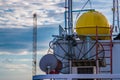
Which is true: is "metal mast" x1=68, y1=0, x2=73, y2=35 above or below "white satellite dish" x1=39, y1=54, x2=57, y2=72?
above

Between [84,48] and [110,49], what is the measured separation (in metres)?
1.27

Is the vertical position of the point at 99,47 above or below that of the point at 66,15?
below

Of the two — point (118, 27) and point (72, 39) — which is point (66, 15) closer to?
point (72, 39)

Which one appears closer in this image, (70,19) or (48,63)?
(48,63)

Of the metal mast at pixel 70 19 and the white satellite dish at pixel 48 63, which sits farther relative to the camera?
the metal mast at pixel 70 19

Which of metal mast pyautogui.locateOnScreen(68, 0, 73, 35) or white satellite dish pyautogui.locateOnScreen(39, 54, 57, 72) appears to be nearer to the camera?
white satellite dish pyautogui.locateOnScreen(39, 54, 57, 72)

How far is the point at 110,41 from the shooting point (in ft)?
61.8

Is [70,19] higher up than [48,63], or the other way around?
[70,19]

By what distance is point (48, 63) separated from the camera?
14.9 meters

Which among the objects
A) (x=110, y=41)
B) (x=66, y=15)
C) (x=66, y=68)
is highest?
(x=66, y=15)

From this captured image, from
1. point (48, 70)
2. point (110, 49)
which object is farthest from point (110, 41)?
point (48, 70)

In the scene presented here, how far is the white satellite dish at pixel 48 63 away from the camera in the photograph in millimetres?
14719

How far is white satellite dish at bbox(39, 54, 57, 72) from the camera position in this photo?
14.7 meters

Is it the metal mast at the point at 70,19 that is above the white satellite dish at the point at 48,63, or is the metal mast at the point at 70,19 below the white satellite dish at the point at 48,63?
above
